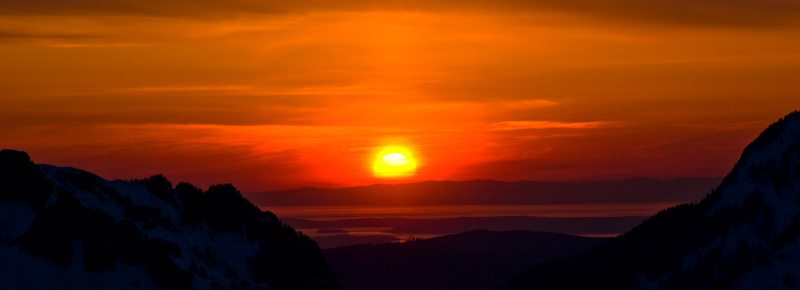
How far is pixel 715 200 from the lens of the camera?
4914 inches

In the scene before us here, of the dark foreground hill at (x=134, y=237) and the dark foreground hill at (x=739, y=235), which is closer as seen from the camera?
the dark foreground hill at (x=134, y=237)

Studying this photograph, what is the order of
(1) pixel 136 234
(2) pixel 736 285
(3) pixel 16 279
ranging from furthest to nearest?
(2) pixel 736 285
(1) pixel 136 234
(3) pixel 16 279

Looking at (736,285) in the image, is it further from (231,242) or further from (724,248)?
(231,242)

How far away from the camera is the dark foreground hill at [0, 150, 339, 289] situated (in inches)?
3317

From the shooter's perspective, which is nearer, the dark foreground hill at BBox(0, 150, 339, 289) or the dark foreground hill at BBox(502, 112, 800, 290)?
the dark foreground hill at BBox(0, 150, 339, 289)

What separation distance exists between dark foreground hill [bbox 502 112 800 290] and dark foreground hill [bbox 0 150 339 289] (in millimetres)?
36035

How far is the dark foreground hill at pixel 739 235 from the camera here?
102500mm

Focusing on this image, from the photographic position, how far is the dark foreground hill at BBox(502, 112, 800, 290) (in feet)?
336

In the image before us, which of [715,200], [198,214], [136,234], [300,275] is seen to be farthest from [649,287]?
[136,234]

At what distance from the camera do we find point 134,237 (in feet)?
310

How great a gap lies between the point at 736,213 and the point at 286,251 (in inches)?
1808

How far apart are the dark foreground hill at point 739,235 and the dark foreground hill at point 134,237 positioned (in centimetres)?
3604

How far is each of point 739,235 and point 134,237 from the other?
56.0 meters

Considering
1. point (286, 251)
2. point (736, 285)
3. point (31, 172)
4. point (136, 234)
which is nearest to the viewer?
point (31, 172)
